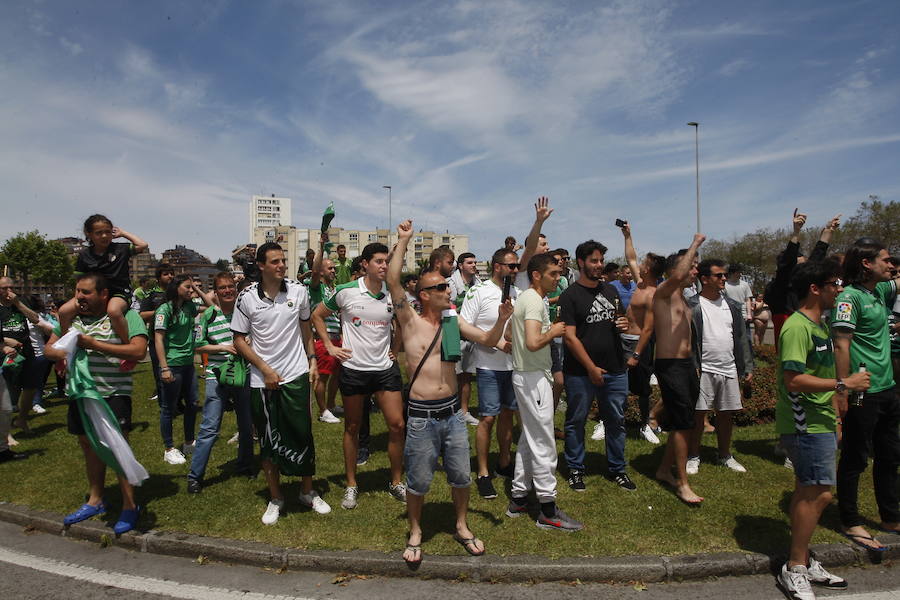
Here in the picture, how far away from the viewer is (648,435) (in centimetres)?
705

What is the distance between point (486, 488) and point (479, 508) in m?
0.32

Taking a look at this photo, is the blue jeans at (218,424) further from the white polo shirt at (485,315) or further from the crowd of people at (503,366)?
the white polo shirt at (485,315)

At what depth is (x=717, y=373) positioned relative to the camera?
18.9ft

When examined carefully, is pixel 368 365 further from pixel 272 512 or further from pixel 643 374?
pixel 643 374

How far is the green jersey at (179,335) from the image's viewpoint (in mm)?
6523

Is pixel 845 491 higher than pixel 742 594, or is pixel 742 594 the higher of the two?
pixel 845 491

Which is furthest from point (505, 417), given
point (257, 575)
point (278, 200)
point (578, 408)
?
point (278, 200)

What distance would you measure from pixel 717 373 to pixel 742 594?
8.61 ft

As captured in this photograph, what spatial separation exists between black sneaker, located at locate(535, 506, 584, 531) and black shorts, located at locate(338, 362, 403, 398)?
5.89ft

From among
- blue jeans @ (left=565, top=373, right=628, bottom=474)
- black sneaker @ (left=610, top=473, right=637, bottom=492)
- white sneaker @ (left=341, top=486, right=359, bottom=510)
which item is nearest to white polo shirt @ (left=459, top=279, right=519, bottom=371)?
blue jeans @ (left=565, top=373, right=628, bottom=474)

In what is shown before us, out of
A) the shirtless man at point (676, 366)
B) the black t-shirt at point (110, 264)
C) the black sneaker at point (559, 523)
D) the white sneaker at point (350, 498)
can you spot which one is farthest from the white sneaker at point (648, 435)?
the black t-shirt at point (110, 264)

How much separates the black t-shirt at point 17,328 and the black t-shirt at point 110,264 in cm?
402

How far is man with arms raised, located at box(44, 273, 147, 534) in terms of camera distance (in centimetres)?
447

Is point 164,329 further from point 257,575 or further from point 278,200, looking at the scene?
point 278,200
